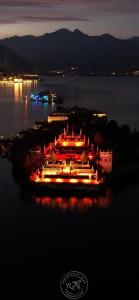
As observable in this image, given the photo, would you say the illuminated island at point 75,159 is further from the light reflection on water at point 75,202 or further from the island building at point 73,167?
the light reflection on water at point 75,202

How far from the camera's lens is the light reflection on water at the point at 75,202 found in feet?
19.6

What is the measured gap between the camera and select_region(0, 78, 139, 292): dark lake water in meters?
4.28

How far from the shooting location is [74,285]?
364 centimetres

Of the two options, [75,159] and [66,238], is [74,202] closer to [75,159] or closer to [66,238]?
[66,238]

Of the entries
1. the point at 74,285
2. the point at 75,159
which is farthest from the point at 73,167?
the point at 74,285

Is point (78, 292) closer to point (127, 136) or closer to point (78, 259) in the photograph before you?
point (78, 259)

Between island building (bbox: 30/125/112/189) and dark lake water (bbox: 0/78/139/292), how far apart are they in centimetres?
30

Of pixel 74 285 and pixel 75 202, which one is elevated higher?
pixel 74 285

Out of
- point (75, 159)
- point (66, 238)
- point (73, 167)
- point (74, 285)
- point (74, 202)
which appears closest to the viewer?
point (74, 285)

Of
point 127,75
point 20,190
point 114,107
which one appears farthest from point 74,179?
point 127,75

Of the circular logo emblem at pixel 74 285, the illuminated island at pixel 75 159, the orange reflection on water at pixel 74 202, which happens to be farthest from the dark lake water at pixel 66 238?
the illuminated island at pixel 75 159

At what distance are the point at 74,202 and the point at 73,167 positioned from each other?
1017 millimetres

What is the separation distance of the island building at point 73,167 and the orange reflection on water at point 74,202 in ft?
1.15

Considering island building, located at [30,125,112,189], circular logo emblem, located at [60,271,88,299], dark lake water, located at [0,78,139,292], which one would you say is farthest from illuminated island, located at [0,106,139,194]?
circular logo emblem, located at [60,271,88,299]
